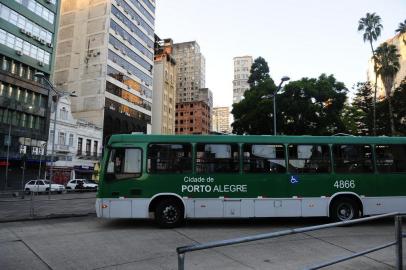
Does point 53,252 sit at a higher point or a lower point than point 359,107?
lower

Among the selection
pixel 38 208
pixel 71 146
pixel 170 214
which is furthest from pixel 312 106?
pixel 71 146

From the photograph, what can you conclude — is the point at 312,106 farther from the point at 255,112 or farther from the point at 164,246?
the point at 164,246

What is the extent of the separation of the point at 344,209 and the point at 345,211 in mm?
77

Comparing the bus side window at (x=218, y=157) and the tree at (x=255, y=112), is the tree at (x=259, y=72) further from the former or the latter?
the bus side window at (x=218, y=157)

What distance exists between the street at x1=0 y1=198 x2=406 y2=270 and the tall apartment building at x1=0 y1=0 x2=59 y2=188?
1367 inches

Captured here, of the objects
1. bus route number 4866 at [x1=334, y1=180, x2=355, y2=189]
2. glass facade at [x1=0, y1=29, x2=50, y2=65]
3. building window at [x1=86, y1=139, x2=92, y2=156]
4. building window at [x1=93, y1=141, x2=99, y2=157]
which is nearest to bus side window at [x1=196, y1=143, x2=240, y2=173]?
bus route number 4866 at [x1=334, y1=180, x2=355, y2=189]

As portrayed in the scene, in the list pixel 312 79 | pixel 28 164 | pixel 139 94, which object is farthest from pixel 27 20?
pixel 312 79

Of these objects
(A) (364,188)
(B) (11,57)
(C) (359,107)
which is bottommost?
(A) (364,188)

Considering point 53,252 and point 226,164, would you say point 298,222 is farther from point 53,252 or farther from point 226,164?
point 53,252

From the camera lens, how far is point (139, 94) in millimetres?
74688

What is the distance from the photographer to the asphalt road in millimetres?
7699

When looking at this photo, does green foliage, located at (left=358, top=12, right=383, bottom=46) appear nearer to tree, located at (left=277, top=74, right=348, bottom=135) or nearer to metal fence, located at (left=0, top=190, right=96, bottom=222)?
tree, located at (left=277, top=74, right=348, bottom=135)

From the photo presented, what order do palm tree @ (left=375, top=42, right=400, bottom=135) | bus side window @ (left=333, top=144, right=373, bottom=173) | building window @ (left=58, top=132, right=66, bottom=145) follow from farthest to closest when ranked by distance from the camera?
building window @ (left=58, top=132, right=66, bottom=145) < palm tree @ (left=375, top=42, right=400, bottom=135) < bus side window @ (left=333, top=144, right=373, bottom=173)

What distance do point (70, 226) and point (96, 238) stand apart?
259cm
